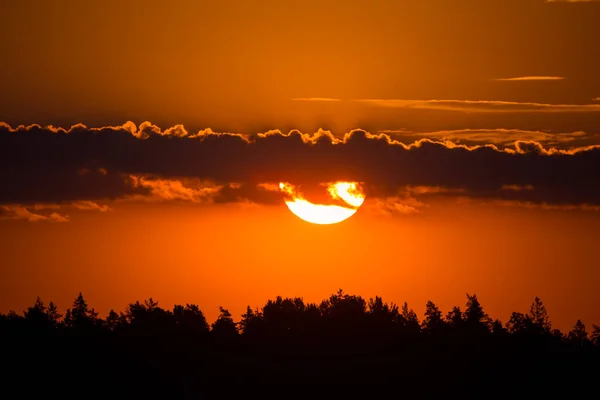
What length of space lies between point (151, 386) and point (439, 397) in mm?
37292

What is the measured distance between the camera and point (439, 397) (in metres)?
193

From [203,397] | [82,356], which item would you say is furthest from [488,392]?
[82,356]

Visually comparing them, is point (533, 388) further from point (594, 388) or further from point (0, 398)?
point (0, 398)

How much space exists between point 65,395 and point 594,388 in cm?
6875

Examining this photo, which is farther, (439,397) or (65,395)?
(439,397)

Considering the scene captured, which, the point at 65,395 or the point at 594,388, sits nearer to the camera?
the point at 65,395

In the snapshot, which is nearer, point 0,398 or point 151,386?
point 0,398

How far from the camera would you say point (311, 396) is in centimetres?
19612

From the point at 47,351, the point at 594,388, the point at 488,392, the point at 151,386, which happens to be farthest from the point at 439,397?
the point at 47,351

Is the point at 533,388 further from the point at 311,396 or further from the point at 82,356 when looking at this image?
the point at 82,356

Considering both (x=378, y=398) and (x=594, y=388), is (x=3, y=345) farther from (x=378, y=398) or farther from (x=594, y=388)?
(x=594, y=388)

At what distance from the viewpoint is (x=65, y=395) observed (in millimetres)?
181125

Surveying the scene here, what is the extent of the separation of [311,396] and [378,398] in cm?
888

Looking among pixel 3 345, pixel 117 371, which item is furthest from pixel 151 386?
pixel 3 345
